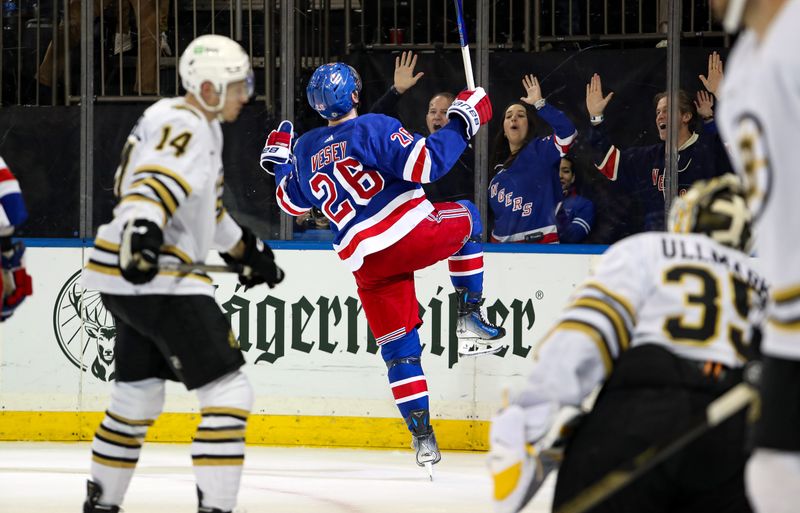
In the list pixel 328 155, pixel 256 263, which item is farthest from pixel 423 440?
pixel 256 263

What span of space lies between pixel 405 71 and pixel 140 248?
10.2 ft

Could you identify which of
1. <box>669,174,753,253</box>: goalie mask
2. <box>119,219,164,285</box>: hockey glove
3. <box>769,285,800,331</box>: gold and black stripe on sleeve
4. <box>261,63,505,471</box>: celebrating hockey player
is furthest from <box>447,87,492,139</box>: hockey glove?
<box>769,285,800,331</box>: gold and black stripe on sleeve

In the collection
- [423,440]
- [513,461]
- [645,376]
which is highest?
[645,376]

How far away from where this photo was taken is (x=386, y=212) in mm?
5016

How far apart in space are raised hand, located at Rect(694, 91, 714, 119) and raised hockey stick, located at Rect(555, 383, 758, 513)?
3.85m

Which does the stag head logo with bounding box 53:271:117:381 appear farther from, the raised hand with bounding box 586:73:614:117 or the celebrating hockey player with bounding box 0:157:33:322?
the raised hand with bounding box 586:73:614:117

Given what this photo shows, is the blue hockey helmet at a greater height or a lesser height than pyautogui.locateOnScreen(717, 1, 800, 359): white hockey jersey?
greater

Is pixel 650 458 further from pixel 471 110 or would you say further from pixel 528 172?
pixel 528 172

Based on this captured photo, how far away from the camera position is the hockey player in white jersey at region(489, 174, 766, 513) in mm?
2057

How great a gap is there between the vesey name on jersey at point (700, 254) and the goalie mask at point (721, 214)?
4 cm

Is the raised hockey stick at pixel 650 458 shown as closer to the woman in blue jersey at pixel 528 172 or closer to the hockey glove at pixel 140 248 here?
the hockey glove at pixel 140 248

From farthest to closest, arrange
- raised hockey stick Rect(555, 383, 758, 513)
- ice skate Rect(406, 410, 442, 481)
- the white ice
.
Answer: ice skate Rect(406, 410, 442, 481) → the white ice → raised hockey stick Rect(555, 383, 758, 513)

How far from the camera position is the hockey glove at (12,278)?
3807mm

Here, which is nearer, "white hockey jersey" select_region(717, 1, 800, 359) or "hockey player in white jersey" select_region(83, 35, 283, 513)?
"white hockey jersey" select_region(717, 1, 800, 359)
